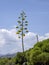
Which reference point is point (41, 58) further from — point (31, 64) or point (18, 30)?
point (18, 30)

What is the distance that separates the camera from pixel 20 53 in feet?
174

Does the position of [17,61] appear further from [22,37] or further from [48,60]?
[48,60]

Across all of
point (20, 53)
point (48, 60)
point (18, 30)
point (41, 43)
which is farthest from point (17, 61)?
point (48, 60)

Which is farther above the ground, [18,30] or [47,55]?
[18,30]

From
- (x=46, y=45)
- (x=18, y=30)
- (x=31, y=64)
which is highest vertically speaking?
(x=18, y=30)

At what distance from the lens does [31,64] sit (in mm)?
43312

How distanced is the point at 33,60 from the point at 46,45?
3.18 metres

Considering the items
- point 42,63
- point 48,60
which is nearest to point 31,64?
point 42,63

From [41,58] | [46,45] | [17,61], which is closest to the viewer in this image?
[41,58]

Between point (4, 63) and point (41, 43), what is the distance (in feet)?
44.1

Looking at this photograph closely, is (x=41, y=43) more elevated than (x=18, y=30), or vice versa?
(x=18, y=30)

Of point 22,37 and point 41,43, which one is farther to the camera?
point 22,37

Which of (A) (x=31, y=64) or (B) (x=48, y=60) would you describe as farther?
(A) (x=31, y=64)

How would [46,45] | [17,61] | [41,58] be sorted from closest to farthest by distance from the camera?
[41,58], [46,45], [17,61]
